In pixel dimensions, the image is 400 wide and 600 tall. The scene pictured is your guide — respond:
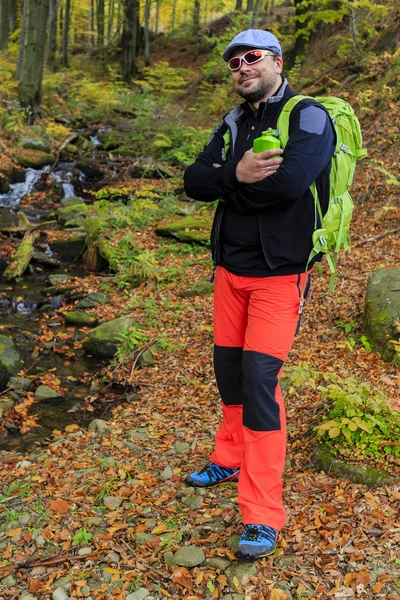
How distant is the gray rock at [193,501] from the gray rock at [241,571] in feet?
2.19

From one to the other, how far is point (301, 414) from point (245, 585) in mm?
1899

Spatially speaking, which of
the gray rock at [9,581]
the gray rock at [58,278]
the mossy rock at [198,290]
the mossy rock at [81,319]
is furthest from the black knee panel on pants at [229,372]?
the gray rock at [58,278]

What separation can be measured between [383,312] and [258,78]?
2937 millimetres

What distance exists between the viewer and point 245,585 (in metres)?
2.64

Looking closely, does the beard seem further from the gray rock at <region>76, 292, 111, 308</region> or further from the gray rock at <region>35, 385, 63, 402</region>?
the gray rock at <region>76, 292, 111, 308</region>

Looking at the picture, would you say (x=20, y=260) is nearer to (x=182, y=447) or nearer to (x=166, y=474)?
(x=182, y=447)

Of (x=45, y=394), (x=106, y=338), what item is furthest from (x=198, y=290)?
(x=45, y=394)

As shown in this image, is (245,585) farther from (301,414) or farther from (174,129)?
(174,129)

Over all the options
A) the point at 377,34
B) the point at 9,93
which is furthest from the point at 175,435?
the point at 9,93

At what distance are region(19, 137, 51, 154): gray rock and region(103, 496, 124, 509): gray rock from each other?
557 inches

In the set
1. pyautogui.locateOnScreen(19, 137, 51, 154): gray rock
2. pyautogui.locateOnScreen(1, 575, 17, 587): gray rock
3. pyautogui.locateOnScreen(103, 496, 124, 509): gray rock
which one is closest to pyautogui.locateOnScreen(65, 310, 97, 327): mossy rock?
pyautogui.locateOnScreen(103, 496, 124, 509): gray rock

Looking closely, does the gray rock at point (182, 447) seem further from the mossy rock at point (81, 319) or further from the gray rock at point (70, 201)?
the gray rock at point (70, 201)

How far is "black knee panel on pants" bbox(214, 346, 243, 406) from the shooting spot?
10.5 ft

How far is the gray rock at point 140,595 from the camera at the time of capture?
105 inches
